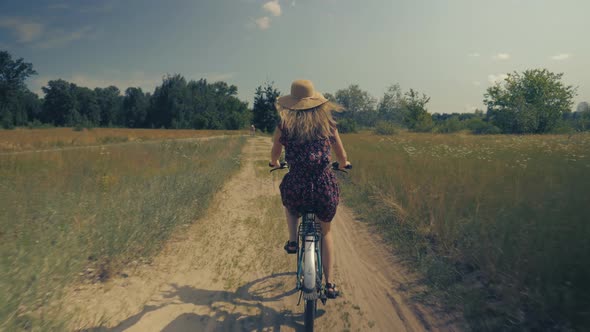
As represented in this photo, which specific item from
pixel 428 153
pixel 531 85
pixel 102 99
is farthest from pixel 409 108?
pixel 102 99

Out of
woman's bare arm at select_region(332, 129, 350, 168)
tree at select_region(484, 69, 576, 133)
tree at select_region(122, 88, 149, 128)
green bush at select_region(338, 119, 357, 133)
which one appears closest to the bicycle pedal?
woman's bare arm at select_region(332, 129, 350, 168)

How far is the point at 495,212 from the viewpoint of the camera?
384 centimetres

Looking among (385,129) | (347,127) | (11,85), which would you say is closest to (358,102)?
(347,127)

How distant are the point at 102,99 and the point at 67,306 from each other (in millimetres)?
105775

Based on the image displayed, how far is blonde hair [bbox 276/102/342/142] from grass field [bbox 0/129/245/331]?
8.58 ft

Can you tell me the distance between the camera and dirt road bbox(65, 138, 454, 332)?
276 cm

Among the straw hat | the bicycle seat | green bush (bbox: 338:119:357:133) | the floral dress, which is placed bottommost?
the bicycle seat

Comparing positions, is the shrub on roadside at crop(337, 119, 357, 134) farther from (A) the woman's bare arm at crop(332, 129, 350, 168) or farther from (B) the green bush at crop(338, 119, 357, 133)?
(A) the woman's bare arm at crop(332, 129, 350, 168)

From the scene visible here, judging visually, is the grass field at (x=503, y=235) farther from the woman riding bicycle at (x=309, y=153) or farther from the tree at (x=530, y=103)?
the tree at (x=530, y=103)

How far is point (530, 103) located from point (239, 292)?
43240mm

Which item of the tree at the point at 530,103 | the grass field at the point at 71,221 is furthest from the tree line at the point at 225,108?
the grass field at the point at 71,221

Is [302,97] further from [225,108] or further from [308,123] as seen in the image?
[225,108]

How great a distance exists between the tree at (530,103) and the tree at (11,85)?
1448 inches

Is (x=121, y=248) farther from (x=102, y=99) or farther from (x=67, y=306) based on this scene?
(x=102, y=99)
